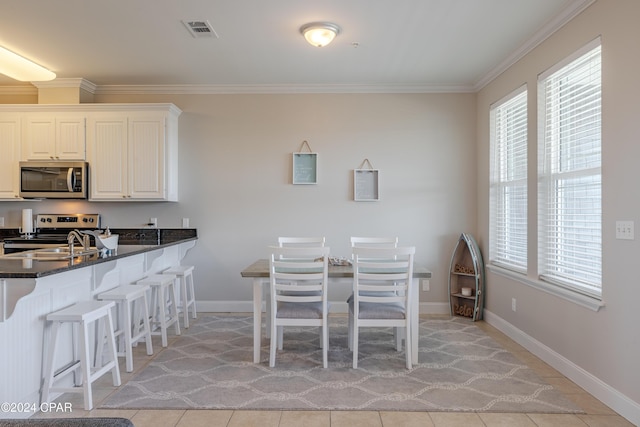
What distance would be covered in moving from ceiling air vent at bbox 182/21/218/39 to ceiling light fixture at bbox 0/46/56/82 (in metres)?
1.67

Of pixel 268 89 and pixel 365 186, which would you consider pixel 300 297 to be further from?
pixel 268 89

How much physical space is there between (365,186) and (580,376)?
9.18 ft

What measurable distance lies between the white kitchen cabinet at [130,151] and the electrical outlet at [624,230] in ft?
13.5

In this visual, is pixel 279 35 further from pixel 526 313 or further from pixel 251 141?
pixel 526 313

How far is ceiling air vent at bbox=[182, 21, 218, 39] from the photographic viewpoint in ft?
10.7

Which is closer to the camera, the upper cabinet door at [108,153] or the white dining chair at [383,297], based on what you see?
the white dining chair at [383,297]

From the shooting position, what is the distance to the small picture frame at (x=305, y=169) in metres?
4.88

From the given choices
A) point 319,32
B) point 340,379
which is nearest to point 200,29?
point 319,32

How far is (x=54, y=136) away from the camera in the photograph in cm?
455

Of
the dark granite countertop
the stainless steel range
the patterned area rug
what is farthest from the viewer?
the stainless steel range

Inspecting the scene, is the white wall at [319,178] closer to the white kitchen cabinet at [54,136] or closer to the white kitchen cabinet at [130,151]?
the white kitchen cabinet at [130,151]

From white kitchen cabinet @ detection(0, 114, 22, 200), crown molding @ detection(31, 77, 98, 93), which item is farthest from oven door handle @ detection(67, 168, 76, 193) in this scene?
crown molding @ detection(31, 77, 98, 93)

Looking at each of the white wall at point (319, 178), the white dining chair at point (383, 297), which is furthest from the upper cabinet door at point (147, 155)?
the white dining chair at point (383, 297)

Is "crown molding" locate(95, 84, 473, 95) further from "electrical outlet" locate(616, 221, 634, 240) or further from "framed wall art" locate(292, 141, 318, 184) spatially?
"electrical outlet" locate(616, 221, 634, 240)
